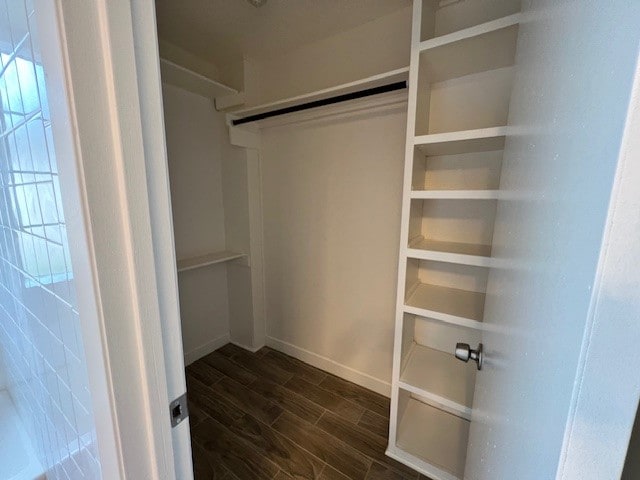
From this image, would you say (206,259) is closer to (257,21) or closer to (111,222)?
(257,21)

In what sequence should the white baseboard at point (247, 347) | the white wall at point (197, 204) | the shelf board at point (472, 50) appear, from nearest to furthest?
the shelf board at point (472, 50) → the white wall at point (197, 204) → the white baseboard at point (247, 347)

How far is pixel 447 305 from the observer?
4.24 ft

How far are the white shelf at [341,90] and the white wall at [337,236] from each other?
0.22 m

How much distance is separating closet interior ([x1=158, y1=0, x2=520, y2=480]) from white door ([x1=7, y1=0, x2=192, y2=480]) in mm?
1043

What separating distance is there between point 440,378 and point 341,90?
1653mm

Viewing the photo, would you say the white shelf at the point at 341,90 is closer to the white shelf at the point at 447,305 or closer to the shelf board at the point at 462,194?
the shelf board at the point at 462,194

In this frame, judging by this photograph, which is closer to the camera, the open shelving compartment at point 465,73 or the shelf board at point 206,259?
the open shelving compartment at point 465,73

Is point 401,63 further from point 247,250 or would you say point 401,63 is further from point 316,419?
point 316,419

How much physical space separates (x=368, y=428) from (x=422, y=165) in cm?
158

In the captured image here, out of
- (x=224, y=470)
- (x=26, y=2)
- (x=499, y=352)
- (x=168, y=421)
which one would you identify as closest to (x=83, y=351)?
(x=168, y=421)

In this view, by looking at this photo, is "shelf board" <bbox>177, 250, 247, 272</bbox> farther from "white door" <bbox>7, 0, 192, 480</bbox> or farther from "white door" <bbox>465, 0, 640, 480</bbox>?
"white door" <bbox>465, 0, 640, 480</bbox>

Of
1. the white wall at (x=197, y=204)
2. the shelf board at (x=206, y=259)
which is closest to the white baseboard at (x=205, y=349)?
the white wall at (x=197, y=204)

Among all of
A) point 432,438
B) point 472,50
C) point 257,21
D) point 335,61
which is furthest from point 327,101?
point 432,438

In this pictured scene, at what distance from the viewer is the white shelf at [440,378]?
1259 millimetres
